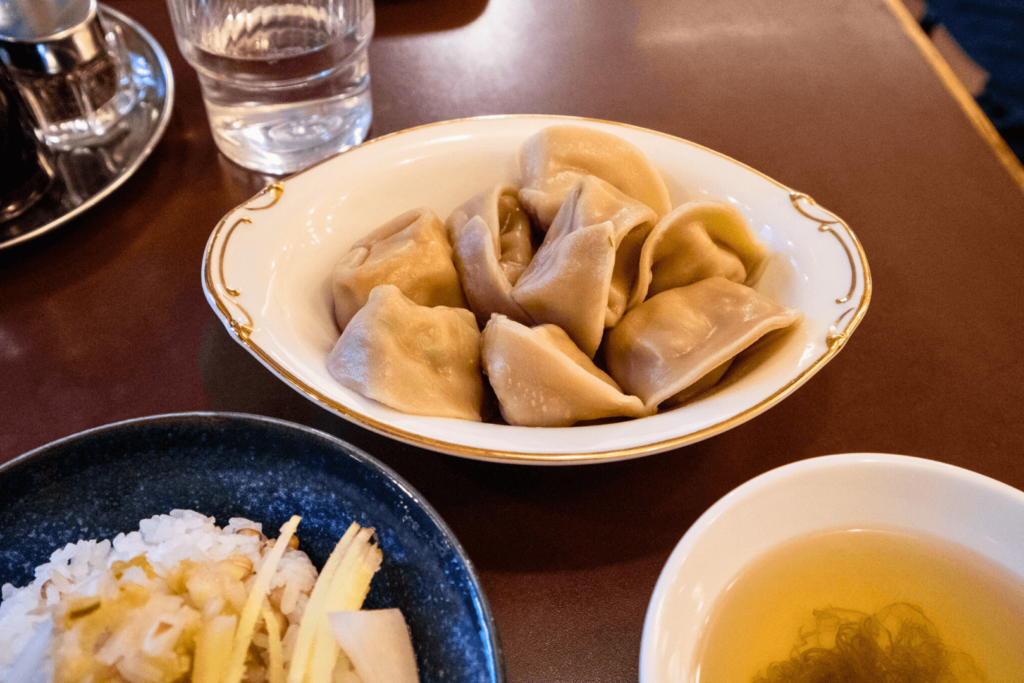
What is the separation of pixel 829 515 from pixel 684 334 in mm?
338

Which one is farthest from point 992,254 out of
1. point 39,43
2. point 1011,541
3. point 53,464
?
point 39,43

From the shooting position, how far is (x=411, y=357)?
0.92m

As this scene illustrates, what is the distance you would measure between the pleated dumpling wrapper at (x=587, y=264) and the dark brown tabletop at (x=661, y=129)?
0.21 meters

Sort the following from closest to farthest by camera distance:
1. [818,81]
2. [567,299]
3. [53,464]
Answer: [53,464], [567,299], [818,81]

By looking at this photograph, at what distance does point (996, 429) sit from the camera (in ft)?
3.35

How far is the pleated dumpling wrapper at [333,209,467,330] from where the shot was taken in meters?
1.02

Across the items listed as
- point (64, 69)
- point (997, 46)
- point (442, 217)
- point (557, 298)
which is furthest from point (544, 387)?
point (997, 46)

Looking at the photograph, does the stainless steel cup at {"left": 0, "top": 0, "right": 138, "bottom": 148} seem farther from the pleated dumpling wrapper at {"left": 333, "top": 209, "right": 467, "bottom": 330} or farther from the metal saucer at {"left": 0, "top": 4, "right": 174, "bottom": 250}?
the pleated dumpling wrapper at {"left": 333, "top": 209, "right": 467, "bottom": 330}

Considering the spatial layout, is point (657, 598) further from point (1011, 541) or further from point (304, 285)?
point (304, 285)

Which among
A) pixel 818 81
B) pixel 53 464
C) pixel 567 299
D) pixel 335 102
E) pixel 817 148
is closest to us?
pixel 53 464

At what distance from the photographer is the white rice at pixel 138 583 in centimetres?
64

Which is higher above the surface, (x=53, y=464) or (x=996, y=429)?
(x=53, y=464)

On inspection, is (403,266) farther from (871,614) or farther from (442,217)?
(871,614)

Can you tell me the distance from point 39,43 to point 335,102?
1.70ft
